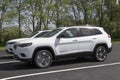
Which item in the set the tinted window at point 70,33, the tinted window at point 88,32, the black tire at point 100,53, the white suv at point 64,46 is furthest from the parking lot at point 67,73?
the tinted window at point 88,32

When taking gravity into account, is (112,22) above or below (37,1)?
below

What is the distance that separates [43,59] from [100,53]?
325cm

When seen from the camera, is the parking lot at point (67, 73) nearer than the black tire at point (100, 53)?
Yes

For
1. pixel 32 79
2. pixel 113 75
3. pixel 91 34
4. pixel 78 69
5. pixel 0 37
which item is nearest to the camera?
pixel 32 79

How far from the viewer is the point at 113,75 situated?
1093cm

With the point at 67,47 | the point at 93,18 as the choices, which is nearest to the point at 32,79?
the point at 67,47

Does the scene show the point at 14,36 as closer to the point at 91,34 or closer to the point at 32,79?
the point at 91,34

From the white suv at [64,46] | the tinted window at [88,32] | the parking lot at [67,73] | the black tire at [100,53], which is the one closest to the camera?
the parking lot at [67,73]

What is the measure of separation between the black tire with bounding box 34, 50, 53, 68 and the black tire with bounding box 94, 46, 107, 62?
2.57 metres

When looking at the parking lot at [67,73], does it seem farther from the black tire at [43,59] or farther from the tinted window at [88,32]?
the tinted window at [88,32]

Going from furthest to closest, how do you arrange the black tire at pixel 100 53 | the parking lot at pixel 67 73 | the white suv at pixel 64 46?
the black tire at pixel 100 53, the white suv at pixel 64 46, the parking lot at pixel 67 73

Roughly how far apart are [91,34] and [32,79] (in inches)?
204

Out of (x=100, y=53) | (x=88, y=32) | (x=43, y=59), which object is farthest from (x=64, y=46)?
(x=100, y=53)

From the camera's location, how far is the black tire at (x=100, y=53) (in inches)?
577
